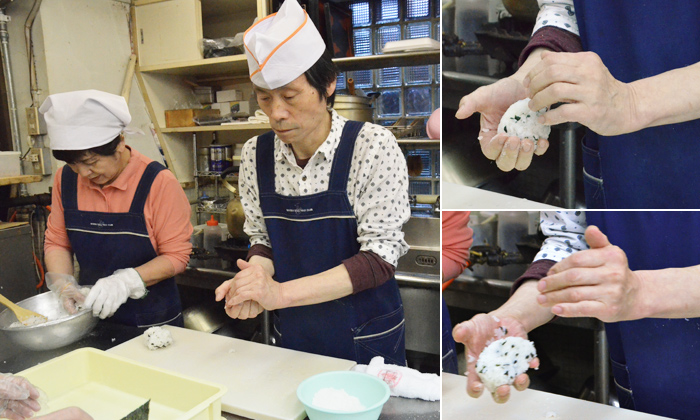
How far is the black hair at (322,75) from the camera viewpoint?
1.36 m

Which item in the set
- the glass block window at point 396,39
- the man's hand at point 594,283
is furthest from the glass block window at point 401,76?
the man's hand at point 594,283

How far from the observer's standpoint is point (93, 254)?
186 centimetres

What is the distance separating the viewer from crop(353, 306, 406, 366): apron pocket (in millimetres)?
1502

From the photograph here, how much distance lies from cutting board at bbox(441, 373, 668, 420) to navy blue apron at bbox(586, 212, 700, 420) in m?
0.05

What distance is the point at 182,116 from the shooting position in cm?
324

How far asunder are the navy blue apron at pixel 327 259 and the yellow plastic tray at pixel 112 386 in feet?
1.78

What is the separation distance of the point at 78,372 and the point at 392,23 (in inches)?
96.5

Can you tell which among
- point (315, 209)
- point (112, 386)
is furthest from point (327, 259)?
point (112, 386)

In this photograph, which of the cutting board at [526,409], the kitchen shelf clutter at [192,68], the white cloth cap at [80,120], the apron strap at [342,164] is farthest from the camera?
the kitchen shelf clutter at [192,68]

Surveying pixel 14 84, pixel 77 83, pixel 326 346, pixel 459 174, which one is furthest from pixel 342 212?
pixel 14 84

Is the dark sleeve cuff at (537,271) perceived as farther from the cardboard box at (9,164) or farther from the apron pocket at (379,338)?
the cardboard box at (9,164)

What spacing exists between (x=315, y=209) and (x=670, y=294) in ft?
3.29

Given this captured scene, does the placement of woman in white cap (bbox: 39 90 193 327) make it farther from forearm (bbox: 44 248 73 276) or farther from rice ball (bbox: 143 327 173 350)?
rice ball (bbox: 143 327 173 350)

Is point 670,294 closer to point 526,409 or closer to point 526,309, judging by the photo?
point 526,309
